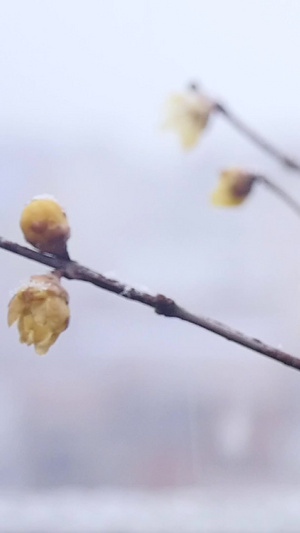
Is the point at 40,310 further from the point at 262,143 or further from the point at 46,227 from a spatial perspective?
the point at 262,143

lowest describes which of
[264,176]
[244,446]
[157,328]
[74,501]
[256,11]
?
[74,501]

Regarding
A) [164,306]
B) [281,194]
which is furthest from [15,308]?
[281,194]

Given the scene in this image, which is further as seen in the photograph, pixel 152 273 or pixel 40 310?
pixel 152 273

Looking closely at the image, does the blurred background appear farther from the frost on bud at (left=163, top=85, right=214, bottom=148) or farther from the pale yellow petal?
the pale yellow petal

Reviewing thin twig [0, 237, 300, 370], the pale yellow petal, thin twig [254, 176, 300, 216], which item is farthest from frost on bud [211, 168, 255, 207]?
the pale yellow petal

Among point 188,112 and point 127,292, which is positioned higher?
point 188,112

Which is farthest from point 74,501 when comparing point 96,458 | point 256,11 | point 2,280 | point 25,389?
point 256,11

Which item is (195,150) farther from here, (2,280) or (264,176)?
(2,280)
